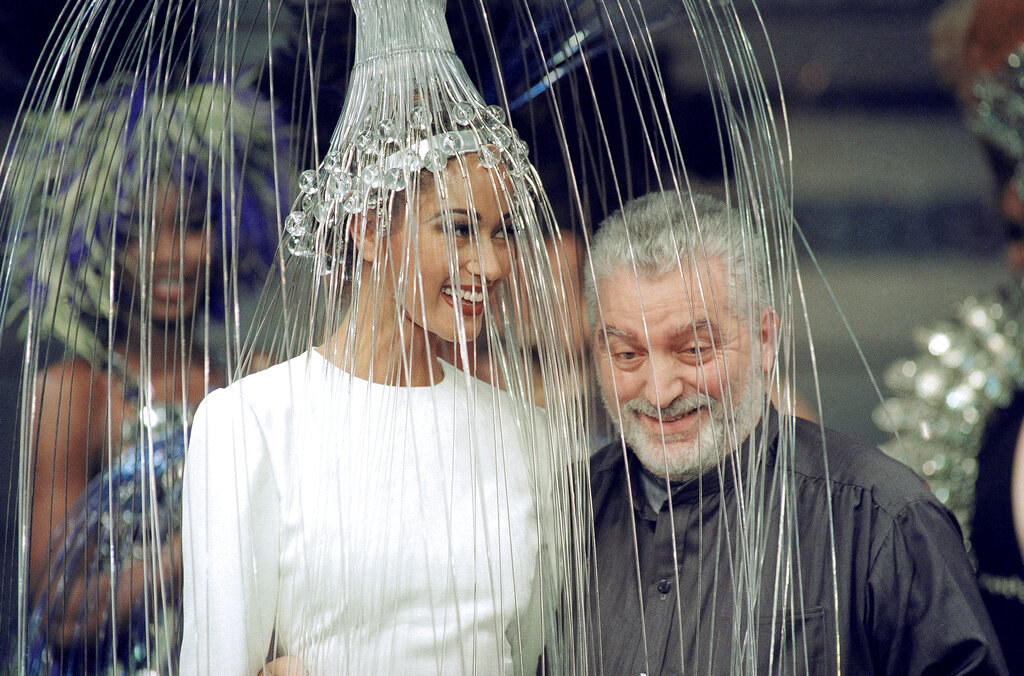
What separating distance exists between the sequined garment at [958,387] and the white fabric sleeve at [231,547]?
0.62 meters

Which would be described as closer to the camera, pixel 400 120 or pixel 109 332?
pixel 400 120

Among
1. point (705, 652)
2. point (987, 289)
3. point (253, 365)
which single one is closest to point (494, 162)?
point (253, 365)

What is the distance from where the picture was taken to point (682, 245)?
873 mm

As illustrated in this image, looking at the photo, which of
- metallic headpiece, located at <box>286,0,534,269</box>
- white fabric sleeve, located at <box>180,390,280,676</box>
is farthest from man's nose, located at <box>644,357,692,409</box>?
white fabric sleeve, located at <box>180,390,280,676</box>

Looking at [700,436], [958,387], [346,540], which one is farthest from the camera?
[958,387]

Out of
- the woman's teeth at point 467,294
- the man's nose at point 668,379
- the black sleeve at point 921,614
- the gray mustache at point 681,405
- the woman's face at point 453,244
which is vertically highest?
the woman's face at point 453,244

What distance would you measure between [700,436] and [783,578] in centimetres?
15

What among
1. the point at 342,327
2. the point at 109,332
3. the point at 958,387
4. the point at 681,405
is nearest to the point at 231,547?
the point at 342,327

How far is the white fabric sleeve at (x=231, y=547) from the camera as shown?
734 millimetres

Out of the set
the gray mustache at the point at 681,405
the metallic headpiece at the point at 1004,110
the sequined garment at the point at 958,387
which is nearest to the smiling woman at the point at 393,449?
the gray mustache at the point at 681,405

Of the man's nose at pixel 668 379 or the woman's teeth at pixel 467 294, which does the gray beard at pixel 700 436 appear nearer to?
the man's nose at pixel 668 379

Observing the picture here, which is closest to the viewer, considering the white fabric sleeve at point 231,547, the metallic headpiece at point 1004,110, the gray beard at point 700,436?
the white fabric sleeve at point 231,547

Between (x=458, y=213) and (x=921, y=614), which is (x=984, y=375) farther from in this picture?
(x=458, y=213)

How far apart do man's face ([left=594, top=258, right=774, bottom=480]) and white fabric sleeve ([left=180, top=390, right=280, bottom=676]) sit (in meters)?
0.33
